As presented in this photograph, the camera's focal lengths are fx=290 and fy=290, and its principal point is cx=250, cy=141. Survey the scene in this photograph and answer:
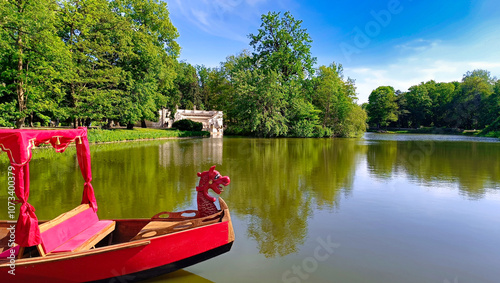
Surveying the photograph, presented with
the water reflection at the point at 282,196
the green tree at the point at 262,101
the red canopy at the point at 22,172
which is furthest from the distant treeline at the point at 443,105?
the red canopy at the point at 22,172

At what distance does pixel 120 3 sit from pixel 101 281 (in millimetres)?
40523

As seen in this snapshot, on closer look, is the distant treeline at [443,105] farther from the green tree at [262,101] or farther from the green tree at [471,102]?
the green tree at [262,101]

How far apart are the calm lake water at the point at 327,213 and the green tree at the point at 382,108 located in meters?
72.9

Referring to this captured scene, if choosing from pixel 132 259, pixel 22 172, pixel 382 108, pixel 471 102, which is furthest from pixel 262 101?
pixel 471 102

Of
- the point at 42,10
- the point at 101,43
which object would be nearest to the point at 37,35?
the point at 42,10

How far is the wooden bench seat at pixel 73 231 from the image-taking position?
4.55 meters

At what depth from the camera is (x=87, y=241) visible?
4.89 m

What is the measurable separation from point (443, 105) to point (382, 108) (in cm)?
1510

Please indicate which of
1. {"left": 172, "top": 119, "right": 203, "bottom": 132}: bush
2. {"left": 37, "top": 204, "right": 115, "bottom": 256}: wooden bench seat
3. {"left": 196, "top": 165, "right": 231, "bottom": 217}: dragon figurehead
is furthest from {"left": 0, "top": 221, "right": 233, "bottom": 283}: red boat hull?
{"left": 172, "top": 119, "right": 203, "bottom": 132}: bush

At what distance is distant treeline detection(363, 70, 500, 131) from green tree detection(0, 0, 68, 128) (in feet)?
244

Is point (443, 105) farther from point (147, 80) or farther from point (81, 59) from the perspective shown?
point (81, 59)

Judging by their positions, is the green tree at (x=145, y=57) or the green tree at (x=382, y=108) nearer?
the green tree at (x=145, y=57)

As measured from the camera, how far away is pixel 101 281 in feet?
14.5

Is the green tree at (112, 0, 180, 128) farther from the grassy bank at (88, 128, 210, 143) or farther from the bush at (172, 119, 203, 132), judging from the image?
the bush at (172, 119, 203, 132)
